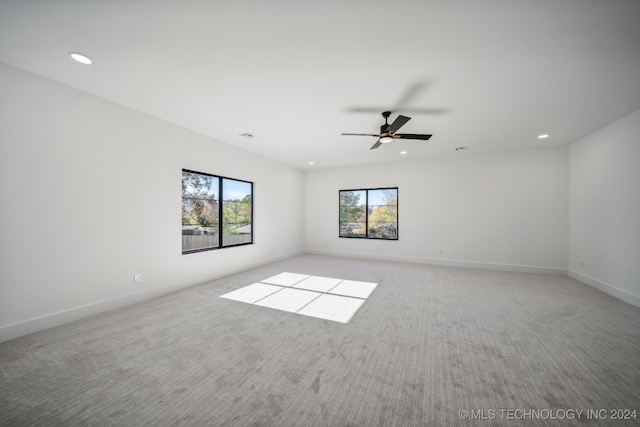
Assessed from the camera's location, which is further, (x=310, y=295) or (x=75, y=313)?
(x=310, y=295)

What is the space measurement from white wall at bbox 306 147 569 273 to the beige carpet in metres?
1.99

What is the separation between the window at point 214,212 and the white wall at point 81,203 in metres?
0.23

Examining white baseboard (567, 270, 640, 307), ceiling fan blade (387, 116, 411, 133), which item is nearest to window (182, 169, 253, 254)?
ceiling fan blade (387, 116, 411, 133)

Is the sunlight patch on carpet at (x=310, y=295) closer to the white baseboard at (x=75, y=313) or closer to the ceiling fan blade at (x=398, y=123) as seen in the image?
the white baseboard at (x=75, y=313)

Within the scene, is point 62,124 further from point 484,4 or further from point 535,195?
point 535,195

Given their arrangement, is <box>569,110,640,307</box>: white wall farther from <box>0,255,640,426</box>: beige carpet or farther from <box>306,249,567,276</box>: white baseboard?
<box>0,255,640,426</box>: beige carpet

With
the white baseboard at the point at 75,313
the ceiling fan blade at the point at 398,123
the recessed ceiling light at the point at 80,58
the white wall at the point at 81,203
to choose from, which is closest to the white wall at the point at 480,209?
the ceiling fan blade at the point at 398,123

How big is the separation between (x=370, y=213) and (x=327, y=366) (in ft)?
17.4

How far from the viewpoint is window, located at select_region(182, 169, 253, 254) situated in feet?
13.9

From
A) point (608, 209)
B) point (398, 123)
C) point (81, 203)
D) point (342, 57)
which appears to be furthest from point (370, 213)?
point (81, 203)

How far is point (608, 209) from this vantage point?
12.6 ft

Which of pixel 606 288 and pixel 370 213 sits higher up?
pixel 370 213

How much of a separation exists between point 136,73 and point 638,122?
6503 mm

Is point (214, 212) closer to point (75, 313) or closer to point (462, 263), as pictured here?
point (75, 313)
